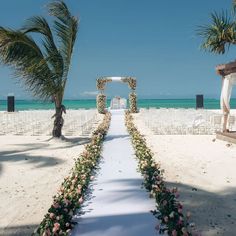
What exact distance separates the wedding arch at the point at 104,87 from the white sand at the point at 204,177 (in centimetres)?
1808

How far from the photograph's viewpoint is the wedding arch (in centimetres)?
3127

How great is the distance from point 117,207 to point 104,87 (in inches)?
1061

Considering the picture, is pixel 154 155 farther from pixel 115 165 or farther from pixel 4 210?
pixel 4 210

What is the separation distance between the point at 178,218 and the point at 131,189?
2.03 meters

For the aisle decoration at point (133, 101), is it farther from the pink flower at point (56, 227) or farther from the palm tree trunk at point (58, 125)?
the pink flower at point (56, 227)

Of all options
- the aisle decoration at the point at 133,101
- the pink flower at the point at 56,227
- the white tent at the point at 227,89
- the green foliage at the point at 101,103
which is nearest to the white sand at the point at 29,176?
the pink flower at the point at 56,227

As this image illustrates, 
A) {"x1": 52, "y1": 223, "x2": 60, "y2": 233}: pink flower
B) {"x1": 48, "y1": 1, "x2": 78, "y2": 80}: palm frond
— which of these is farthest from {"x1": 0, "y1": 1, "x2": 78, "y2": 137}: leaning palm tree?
{"x1": 52, "y1": 223, "x2": 60, "y2": 233}: pink flower

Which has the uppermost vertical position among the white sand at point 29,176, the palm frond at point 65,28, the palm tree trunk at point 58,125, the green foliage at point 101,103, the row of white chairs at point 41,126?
the palm frond at point 65,28

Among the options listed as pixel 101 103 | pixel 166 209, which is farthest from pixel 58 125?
pixel 101 103

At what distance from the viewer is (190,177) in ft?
24.7

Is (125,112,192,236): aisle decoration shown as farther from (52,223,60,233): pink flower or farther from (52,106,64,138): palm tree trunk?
(52,106,64,138): palm tree trunk

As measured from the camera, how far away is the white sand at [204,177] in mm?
5020

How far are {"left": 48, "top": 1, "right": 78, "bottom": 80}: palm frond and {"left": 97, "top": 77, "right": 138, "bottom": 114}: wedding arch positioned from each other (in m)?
18.6

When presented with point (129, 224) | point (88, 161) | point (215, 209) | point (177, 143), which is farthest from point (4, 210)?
point (177, 143)
